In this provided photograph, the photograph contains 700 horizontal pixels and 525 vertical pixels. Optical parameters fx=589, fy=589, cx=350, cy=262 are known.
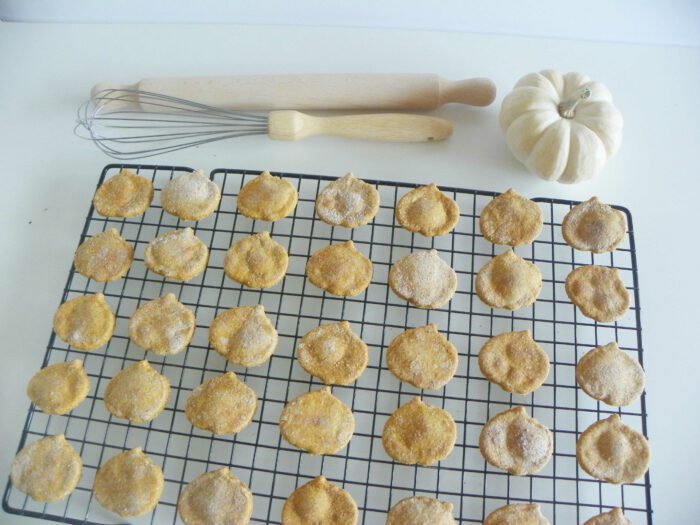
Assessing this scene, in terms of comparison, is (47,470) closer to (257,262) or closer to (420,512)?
(257,262)

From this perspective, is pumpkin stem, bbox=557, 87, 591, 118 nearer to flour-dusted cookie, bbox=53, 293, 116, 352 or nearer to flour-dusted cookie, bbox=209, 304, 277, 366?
flour-dusted cookie, bbox=209, 304, 277, 366

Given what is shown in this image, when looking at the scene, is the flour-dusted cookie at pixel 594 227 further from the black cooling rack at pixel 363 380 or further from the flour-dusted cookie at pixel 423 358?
the flour-dusted cookie at pixel 423 358

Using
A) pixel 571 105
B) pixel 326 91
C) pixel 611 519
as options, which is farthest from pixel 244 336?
pixel 571 105

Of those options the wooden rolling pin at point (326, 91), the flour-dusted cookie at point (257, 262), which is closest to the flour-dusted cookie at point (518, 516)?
the flour-dusted cookie at point (257, 262)

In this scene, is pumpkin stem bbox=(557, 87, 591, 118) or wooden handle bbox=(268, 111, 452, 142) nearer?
pumpkin stem bbox=(557, 87, 591, 118)


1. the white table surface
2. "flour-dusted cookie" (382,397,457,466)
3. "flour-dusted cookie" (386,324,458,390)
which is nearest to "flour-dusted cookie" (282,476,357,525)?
"flour-dusted cookie" (382,397,457,466)

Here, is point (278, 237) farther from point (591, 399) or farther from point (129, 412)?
point (591, 399)
